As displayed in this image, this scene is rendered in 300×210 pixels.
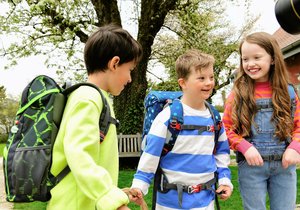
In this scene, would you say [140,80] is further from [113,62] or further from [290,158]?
[113,62]

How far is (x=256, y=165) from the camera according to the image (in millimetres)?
2576

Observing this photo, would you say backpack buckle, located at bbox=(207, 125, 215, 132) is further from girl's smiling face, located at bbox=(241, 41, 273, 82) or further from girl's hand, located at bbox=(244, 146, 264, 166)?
girl's smiling face, located at bbox=(241, 41, 273, 82)

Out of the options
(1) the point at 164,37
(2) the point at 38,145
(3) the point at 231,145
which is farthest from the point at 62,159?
(1) the point at 164,37

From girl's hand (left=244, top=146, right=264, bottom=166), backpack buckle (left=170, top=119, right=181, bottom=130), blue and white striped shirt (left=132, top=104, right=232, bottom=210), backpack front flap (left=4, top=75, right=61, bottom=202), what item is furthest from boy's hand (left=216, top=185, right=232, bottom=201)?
backpack front flap (left=4, top=75, right=61, bottom=202)

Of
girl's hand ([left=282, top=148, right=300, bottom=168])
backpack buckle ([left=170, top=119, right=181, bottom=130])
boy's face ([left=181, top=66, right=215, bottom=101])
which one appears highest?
boy's face ([left=181, top=66, right=215, bottom=101])

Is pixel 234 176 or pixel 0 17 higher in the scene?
pixel 0 17

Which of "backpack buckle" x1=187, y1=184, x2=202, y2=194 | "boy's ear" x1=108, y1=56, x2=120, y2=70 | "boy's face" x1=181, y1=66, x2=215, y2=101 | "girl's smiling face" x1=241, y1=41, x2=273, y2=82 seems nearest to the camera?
"boy's ear" x1=108, y1=56, x2=120, y2=70

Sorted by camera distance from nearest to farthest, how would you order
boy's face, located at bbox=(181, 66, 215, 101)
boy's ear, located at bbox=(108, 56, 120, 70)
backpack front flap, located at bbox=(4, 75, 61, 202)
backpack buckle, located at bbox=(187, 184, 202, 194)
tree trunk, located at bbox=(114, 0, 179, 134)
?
1. backpack front flap, located at bbox=(4, 75, 61, 202)
2. boy's ear, located at bbox=(108, 56, 120, 70)
3. backpack buckle, located at bbox=(187, 184, 202, 194)
4. boy's face, located at bbox=(181, 66, 215, 101)
5. tree trunk, located at bbox=(114, 0, 179, 134)

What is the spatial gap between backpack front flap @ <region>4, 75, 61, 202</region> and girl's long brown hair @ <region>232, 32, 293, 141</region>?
1.35m

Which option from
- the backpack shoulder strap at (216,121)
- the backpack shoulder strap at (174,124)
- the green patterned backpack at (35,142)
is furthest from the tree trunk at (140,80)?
the green patterned backpack at (35,142)

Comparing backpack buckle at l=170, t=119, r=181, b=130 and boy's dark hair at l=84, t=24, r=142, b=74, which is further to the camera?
backpack buckle at l=170, t=119, r=181, b=130

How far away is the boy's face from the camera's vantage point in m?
2.53

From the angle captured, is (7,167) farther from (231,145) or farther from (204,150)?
(231,145)

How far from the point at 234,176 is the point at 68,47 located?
6059 mm
